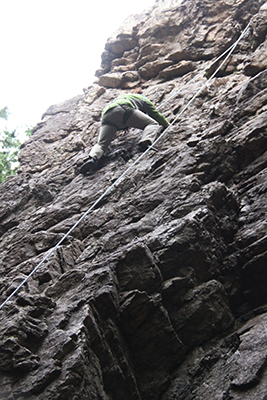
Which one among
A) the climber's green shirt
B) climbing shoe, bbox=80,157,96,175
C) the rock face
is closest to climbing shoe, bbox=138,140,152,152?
the rock face

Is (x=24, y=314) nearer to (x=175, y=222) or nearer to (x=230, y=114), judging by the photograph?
(x=175, y=222)

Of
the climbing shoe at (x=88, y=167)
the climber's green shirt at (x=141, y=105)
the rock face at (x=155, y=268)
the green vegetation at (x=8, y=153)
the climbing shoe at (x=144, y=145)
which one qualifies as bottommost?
the rock face at (x=155, y=268)

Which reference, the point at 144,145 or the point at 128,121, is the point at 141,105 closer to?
the point at 128,121

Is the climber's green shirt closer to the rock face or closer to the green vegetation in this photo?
the rock face

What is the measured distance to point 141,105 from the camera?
27.8 ft

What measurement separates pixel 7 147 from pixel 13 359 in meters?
14.6

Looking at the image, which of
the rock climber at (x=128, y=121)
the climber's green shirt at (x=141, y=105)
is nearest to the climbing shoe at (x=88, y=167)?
the rock climber at (x=128, y=121)

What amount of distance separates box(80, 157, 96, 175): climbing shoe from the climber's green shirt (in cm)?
128

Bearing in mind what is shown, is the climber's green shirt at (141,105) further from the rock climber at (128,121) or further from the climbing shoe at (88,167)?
the climbing shoe at (88,167)

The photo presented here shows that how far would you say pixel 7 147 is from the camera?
54.6ft

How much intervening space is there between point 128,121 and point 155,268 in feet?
15.9

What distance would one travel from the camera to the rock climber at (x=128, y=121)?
7.96 meters

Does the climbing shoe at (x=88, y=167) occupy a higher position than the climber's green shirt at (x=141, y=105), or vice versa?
the climber's green shirt at (x=141, y=105)

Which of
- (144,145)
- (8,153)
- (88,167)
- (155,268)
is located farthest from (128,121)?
(8,153)
